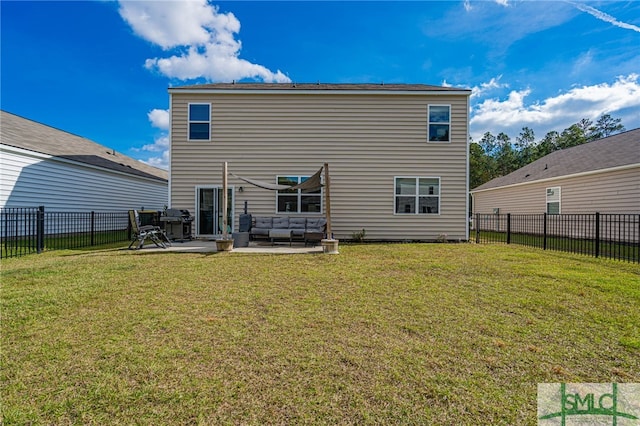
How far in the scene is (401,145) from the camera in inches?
407

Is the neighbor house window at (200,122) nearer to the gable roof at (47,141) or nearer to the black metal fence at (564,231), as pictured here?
the gable roof at (47,141)

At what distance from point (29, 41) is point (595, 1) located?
67.2 ft

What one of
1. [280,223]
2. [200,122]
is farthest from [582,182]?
[200,122]

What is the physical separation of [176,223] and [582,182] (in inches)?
664

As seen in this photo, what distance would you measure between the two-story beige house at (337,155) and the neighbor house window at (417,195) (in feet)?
0.12

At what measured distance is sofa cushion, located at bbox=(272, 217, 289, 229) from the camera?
31.3 feet

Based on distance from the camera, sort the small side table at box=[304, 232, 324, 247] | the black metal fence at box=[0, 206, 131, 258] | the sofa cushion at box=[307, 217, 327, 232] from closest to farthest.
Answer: the black metal fence at box=[0, 206, 131, 258]
the small side table at box=[304, 232, 324, 247]
the sofa cushion at box=[307, 217, 327, 232]

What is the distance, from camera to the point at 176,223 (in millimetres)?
9570

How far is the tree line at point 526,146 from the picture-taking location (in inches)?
1265

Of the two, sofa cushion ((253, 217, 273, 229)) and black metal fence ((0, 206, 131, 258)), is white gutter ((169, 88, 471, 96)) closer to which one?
sofa cushion ((253, 217, 273, 229))

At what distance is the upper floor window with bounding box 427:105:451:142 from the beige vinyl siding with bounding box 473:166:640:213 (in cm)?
686

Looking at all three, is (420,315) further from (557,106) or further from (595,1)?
(557,106)

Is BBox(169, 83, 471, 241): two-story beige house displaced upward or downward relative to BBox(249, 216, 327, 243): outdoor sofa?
upward

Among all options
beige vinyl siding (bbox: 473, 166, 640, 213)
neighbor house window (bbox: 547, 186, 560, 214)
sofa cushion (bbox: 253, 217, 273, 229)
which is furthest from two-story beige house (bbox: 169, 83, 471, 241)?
neighbor house window (bbox: 547, 186, 560, 214)
